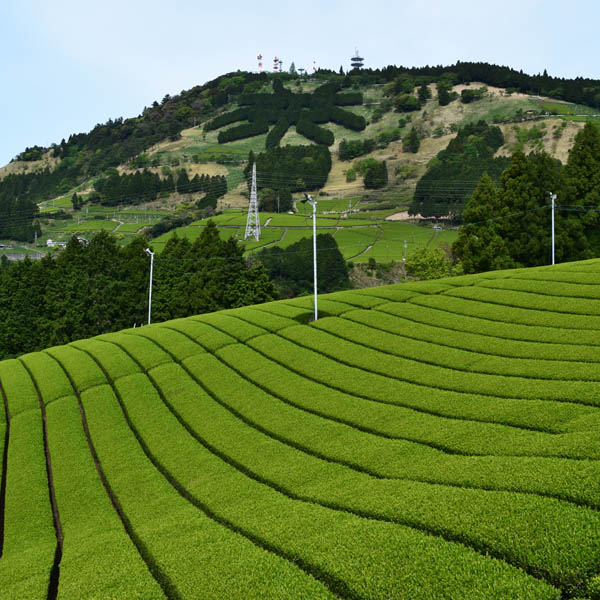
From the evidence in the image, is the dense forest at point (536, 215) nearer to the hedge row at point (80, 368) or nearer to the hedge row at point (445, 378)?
the hedge row at point (445, 378)

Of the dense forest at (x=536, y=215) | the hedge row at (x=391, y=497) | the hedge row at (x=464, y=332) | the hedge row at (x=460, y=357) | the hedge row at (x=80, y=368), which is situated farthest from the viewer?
the dense forest at (x=536, y=215)

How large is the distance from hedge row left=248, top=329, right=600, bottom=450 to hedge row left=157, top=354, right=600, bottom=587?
299cm

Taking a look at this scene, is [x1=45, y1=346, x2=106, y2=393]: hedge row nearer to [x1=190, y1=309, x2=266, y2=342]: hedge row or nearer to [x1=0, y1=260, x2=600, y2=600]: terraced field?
[x1=0, y1=260, x2=600, y2=600]: terraced field

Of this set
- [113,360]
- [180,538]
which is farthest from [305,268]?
[180,538]

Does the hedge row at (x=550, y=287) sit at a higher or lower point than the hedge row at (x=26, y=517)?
higher

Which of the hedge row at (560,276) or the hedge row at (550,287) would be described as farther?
the hedge row at (560,276)

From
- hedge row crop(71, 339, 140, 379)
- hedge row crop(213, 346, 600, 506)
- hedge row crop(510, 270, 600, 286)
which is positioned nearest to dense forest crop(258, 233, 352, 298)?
hedge row crop(71, 339, 140, 379)

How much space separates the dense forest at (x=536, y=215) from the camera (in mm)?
52500

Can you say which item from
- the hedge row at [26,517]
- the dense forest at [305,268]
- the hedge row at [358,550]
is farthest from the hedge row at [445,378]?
the dense forest at [305,268]

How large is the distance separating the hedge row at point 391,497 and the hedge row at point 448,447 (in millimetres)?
608

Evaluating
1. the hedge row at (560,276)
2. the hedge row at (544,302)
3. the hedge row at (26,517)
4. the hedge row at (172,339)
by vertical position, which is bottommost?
the hedge row at (26,517)

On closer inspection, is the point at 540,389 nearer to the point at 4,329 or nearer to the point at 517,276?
the point at 517,276

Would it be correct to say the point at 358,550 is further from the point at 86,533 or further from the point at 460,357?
the point at 460,357

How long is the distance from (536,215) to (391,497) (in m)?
46.2
